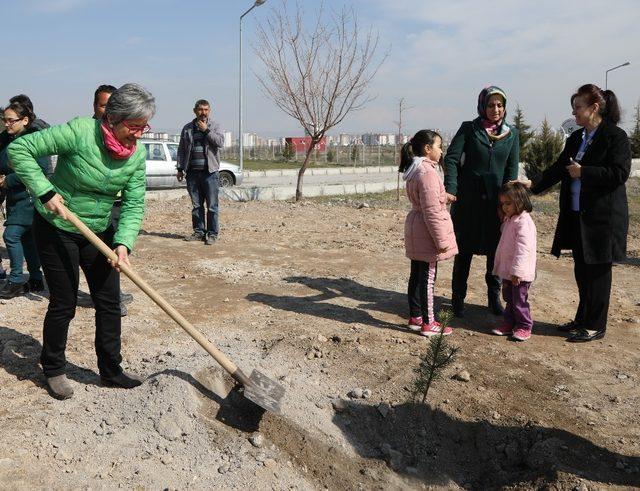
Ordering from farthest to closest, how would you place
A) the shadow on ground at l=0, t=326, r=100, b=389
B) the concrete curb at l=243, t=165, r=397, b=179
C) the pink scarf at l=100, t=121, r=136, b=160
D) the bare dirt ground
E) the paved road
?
the concrete curb at l=243, t=165, r=397, b=179 → the paved road → the shadow on ground at l=0, t=326, r=100, b=389 → the pink scarf at l=100, t=121, r=136, b=160 → the bare dirt ground

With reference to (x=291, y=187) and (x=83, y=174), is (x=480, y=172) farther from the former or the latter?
(x=291, y=187)

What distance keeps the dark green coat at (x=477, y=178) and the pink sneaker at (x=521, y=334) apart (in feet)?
2.20

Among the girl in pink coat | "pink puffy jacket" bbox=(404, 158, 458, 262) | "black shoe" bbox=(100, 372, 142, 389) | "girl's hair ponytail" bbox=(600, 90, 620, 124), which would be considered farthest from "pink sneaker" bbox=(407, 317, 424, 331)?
"black shoe" bbox=(100, 372, 142, 389)

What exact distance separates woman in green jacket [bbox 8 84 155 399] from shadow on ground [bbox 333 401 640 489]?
1.42 metres

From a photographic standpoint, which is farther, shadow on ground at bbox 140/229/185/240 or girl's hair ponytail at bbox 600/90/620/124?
shadow on ground at bbox 140/229/185/240

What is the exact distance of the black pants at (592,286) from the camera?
4684mm

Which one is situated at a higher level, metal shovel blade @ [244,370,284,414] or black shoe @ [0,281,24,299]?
black shoe @ [0,281,24,299]

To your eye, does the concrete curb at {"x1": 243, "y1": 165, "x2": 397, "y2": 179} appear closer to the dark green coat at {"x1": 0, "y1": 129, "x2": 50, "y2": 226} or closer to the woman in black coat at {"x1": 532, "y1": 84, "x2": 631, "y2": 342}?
the dark green coat at {"x1": 0, "y1": 129, "x2": 50, "y2": 226}

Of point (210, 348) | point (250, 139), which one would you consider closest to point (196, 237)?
point (210, 348)

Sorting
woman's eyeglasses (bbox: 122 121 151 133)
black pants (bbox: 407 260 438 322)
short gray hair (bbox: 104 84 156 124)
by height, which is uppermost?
short gray hair (bbox: 104 84 156 124)

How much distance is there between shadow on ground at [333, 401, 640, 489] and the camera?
3133 millimetres

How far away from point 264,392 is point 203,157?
508cm

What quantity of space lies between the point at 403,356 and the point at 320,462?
4.41ft

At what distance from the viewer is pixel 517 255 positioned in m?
4.65
